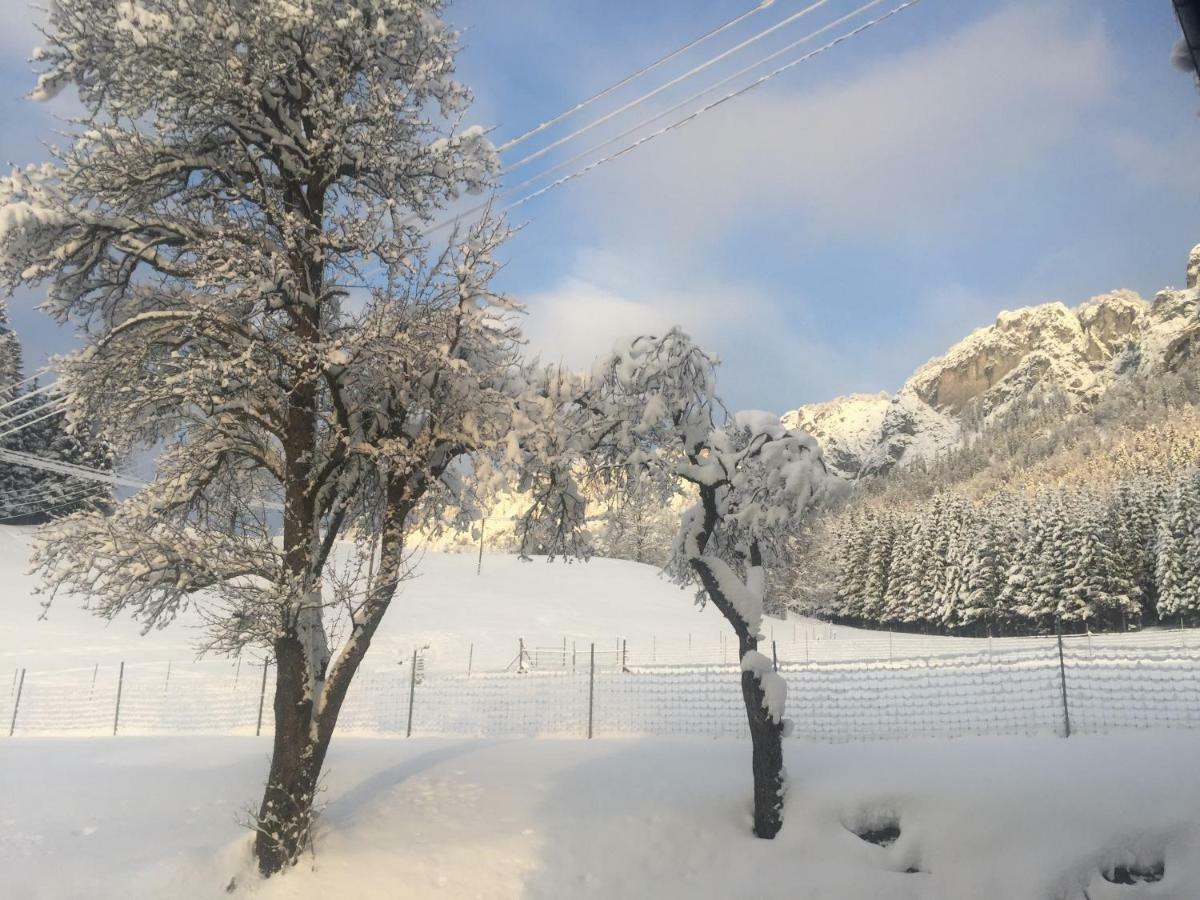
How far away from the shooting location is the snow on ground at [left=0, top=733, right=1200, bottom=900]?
25.1 ft

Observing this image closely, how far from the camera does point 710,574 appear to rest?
375 inches

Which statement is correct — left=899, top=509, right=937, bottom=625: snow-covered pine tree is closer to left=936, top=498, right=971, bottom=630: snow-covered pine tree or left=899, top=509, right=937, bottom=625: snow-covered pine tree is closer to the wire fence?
left=936, top=498, right=971, bottom=630: snow-covered pine tree

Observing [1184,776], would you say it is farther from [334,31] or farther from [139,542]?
[334,31]

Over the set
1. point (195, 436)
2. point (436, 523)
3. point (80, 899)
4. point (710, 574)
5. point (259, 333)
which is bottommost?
point (80, 899)

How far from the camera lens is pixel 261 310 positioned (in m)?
8.90

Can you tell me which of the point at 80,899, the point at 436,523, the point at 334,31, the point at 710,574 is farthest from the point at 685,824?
the point at 334,31

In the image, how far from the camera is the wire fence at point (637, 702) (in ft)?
47.9

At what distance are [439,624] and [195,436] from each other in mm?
37142

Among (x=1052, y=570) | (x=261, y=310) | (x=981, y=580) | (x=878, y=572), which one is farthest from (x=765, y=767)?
(x=878, y=572)

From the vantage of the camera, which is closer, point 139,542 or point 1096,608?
point 139,542

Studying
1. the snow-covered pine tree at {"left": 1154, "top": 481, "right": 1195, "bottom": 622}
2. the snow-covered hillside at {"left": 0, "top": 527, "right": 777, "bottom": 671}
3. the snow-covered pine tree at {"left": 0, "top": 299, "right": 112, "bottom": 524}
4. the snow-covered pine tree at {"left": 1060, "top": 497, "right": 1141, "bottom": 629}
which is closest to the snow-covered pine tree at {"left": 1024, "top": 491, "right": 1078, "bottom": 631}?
the snow-covered pine tree at {"left": 1060, "top": 497, "right": 1141, "bottom": 629}

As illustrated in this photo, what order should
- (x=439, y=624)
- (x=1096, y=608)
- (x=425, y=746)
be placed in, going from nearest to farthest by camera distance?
(x=425, y=746), (x=439, y=624), (x=1096, y=608)

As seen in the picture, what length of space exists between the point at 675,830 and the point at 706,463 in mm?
4345

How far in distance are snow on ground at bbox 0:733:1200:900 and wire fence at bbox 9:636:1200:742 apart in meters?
2.78
